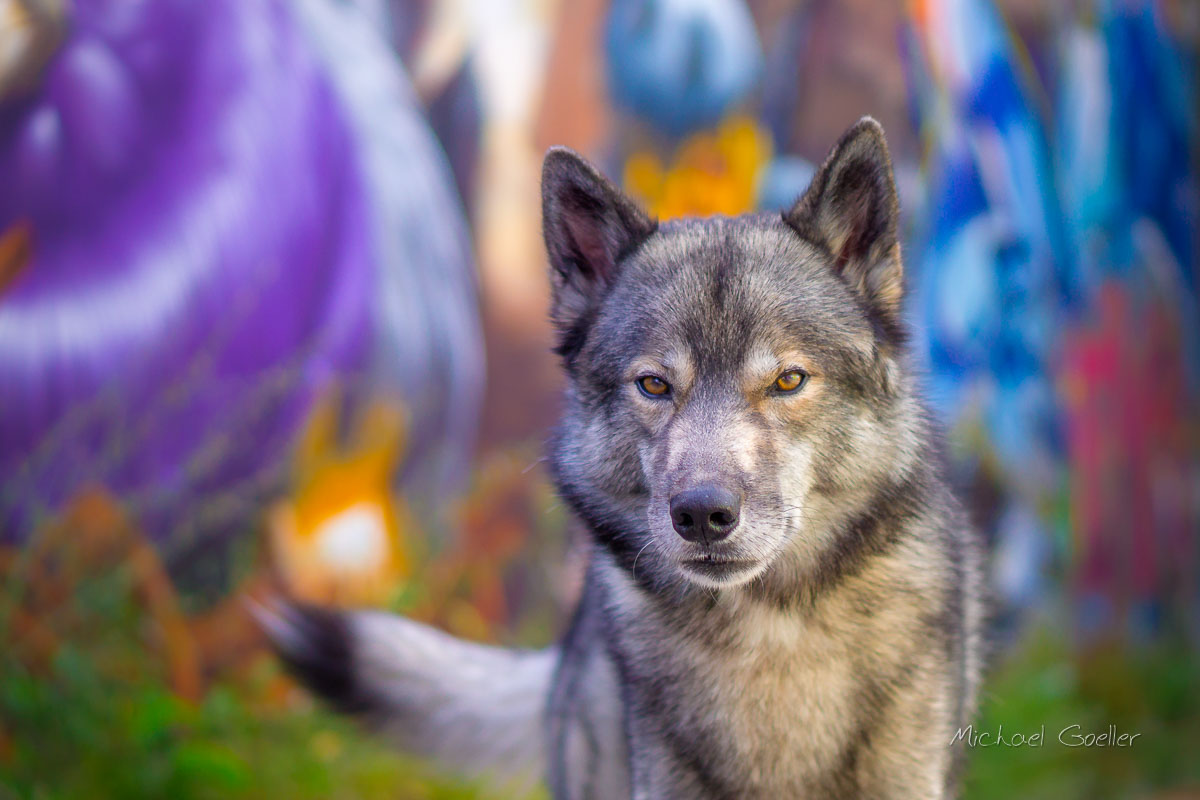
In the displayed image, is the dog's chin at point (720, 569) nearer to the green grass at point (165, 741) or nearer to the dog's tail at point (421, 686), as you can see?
the dog's tail at point (421, 686)

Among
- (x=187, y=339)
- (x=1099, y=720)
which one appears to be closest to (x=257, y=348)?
(x=187, y=339)

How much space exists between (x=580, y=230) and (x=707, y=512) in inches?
36.1

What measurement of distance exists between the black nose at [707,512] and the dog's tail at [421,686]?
1265mm

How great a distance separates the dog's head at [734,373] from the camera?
1.98 metres

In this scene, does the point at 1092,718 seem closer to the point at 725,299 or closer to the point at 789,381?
the point at 789,381

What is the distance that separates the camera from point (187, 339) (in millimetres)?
3629

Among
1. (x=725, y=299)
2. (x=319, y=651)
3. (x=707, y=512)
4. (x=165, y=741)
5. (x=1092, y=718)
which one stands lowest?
(x=1092, y=718)

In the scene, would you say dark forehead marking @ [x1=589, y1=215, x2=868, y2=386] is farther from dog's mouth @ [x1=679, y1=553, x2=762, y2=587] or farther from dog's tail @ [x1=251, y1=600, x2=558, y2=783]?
dog's tail @ [x1=251, y1=600, x2=558, y2=783]

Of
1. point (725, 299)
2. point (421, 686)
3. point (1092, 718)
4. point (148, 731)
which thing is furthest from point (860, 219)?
point (1092, 718)

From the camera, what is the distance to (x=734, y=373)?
2064 mm

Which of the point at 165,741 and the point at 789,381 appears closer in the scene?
the point at 789,381

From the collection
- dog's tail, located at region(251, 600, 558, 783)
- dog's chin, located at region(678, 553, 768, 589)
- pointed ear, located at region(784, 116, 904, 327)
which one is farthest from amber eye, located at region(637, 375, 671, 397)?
dog's tail, located at region(251, 600, 558, 783)

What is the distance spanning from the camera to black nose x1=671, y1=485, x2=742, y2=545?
6.15 ft

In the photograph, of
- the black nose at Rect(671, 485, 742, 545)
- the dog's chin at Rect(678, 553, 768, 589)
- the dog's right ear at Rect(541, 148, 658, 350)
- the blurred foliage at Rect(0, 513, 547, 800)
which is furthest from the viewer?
the blurred foliage at Rect(0, 513, 547, 800)
